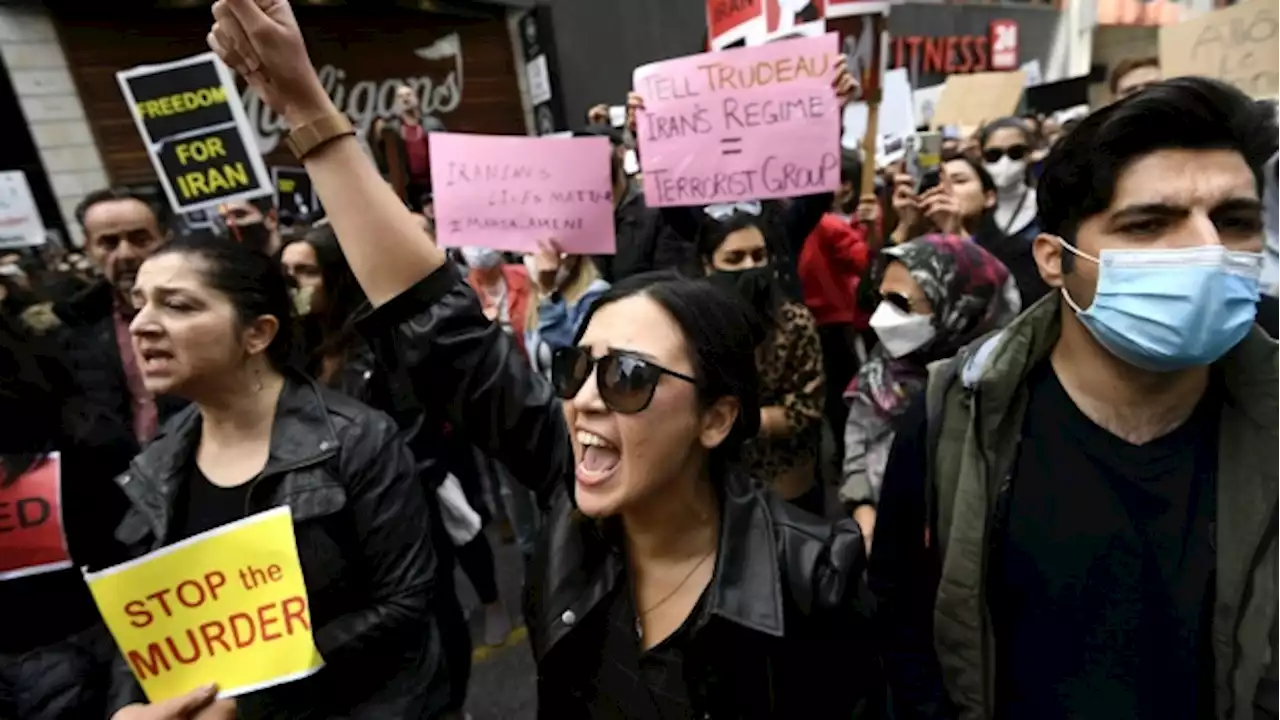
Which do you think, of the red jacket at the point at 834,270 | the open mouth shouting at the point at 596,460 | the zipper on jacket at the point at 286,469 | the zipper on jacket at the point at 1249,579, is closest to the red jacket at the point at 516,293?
the red jacket at the point at 834,270

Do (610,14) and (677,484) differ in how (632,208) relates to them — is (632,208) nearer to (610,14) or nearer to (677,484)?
(677,484)

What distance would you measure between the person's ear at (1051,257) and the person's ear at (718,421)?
24.0 inches

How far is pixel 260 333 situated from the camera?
75.9 inches

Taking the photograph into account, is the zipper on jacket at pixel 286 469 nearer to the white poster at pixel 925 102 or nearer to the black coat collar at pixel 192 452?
the black coat collar at pixel 192 452

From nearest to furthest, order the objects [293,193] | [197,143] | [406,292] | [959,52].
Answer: [406,292] < [197,143] < [293,193] < [959,52]

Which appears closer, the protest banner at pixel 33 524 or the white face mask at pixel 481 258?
the protest banner at pixel 33 524

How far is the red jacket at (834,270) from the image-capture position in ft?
12.9

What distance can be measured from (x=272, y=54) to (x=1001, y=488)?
1392 millimetres

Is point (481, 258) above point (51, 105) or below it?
below

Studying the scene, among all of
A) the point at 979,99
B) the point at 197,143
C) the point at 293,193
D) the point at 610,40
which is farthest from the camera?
the point at 610,40

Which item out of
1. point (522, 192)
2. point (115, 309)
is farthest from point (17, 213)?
point (522, 192)

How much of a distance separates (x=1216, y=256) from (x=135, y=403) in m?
3.22

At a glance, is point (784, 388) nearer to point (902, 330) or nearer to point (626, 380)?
point (902, 330)

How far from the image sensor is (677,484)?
143 cm
